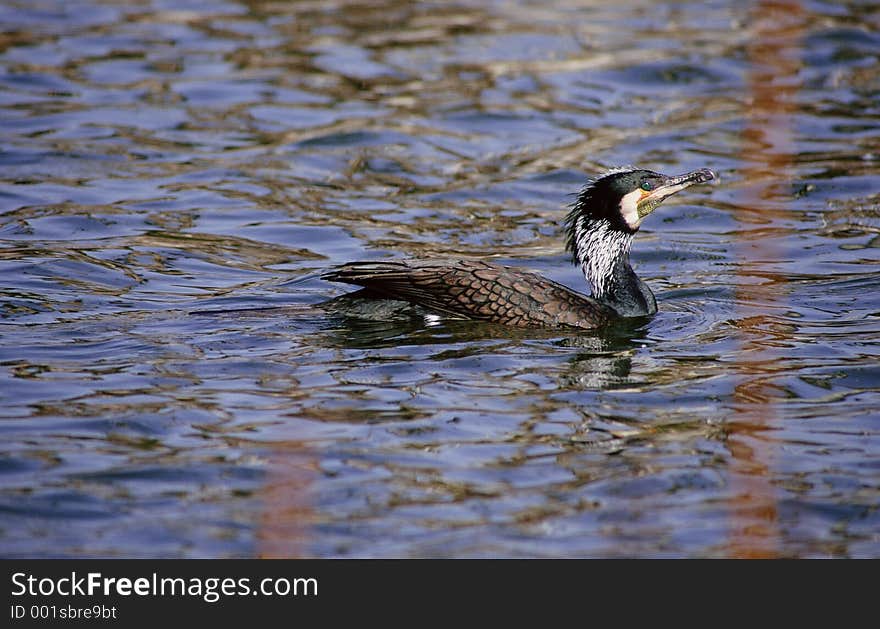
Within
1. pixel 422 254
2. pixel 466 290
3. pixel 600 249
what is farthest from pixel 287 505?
pixel 422 254

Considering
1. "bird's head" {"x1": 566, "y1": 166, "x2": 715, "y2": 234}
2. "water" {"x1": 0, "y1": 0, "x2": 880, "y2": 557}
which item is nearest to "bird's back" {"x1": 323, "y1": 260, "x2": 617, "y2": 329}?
"water" {"x1": 0, "y1": 0, "x2": 880, "y2": 557}

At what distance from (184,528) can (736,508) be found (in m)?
2.34

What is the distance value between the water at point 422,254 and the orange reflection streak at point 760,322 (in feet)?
0.10

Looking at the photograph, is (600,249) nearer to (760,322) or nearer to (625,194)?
(625,194)

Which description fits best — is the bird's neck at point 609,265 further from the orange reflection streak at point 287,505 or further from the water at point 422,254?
the orange reflection streak at point 287,505

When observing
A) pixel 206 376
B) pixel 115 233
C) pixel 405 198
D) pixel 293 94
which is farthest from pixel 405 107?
pixel 206 376

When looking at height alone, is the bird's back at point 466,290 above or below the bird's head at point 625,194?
below

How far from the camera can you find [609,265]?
923 centimetres

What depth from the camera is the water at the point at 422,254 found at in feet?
19.9

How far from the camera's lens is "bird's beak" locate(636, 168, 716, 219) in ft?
29.4

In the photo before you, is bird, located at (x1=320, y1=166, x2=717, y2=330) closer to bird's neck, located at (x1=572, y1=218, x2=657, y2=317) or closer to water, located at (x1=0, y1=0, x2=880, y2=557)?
bird's neck, located at (x1=572, y1=218, x2=657, y2=317)

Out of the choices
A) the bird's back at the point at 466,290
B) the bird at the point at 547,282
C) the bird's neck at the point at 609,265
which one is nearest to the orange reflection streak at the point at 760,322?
the bird's neck at the point at 609,265

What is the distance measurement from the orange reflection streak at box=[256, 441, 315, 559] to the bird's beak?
3.49 metres

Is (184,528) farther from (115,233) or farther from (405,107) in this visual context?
(405,107)
